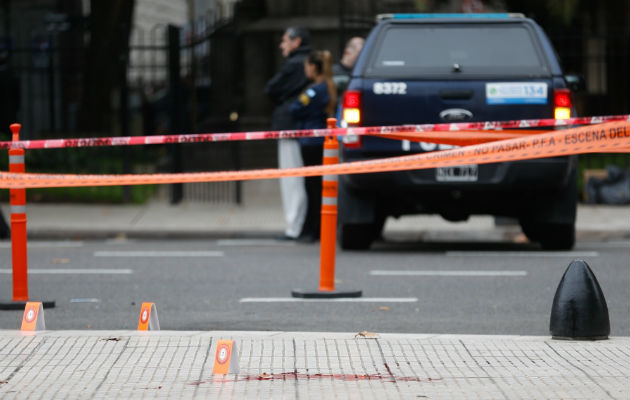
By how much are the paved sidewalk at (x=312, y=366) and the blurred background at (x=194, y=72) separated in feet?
30.5

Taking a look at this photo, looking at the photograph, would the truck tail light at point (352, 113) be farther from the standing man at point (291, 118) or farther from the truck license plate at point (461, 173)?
the standing man at point (291, 118)

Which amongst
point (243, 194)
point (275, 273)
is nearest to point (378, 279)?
point (275, 273)

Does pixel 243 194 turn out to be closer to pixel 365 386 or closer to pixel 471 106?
pixel 471 106

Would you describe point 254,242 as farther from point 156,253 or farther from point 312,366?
point 312,366

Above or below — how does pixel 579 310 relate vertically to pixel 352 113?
below

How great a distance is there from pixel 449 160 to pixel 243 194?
29.9ft

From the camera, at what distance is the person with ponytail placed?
39.5ft

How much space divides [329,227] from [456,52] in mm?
3278

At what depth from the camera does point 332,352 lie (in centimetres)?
601

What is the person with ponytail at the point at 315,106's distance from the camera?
12.0 m

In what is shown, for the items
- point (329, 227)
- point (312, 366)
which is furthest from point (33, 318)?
point (329, 227)

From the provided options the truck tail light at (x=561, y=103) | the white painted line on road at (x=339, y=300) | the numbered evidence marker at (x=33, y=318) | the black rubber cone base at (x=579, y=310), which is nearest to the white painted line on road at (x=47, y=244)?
the white painted line on road at (x=339, y=300)

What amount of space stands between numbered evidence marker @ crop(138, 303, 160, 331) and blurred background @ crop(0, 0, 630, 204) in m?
8.73

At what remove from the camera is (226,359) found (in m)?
5.51
